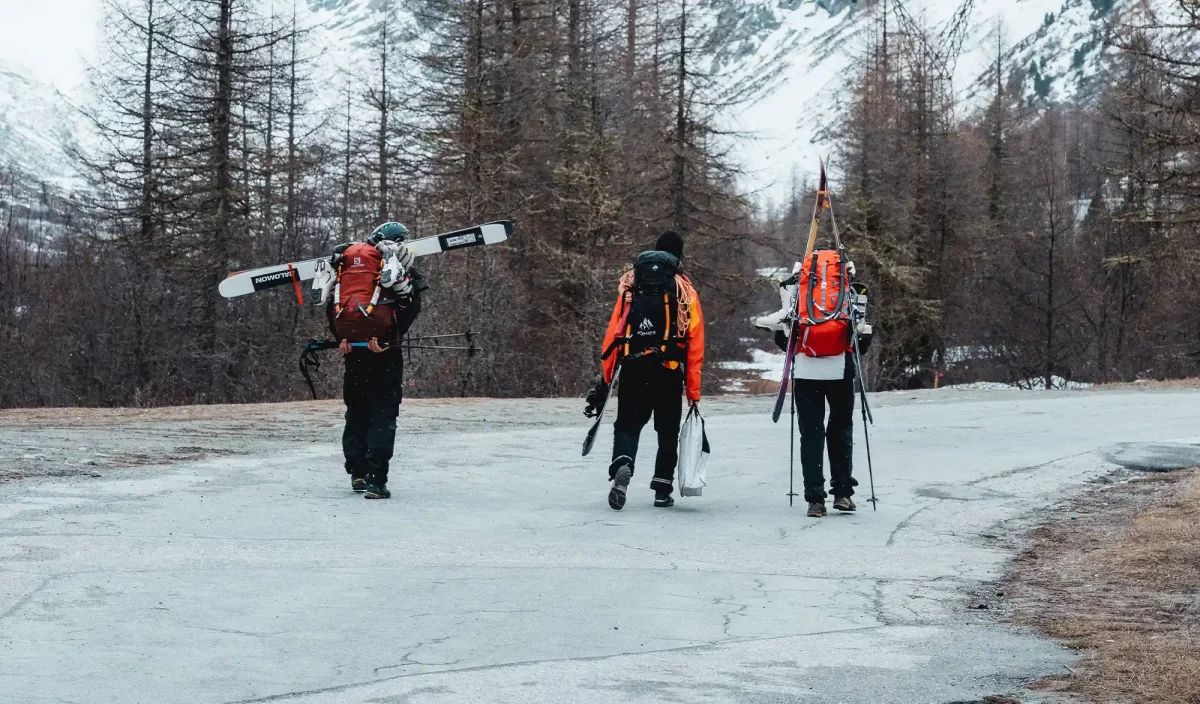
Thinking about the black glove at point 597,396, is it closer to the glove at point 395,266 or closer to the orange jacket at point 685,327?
the orange jacket at point 685,327

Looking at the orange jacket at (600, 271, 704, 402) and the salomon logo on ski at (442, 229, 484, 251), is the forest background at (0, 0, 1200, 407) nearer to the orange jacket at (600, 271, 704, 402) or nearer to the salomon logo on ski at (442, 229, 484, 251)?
the salomon logo on ski at (442, 229, 484, 251)

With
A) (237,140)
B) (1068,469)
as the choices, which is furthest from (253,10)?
(1068,469)

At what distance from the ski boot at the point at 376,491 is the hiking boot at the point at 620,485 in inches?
65.5

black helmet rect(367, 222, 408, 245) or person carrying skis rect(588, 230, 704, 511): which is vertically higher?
black helmet rect(367, 222, 408, 245)

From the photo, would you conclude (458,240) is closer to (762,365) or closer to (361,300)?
(361,300)

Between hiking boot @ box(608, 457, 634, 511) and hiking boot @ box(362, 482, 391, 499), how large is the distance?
5.45ft

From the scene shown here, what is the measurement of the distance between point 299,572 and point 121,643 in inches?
65.3

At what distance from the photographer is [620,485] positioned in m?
9.73

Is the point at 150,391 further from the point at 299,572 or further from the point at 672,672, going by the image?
the point at 672,672

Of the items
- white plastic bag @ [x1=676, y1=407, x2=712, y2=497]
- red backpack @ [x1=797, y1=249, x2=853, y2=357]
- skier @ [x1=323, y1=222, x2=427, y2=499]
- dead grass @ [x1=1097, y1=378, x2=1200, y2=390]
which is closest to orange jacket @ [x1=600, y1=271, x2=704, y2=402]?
white plastic bag @ [x1=676, y1=407, x2=712, y2=497]

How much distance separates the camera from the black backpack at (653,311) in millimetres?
9711

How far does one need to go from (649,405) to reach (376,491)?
209 cm

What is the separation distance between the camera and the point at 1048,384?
37906 millimetres

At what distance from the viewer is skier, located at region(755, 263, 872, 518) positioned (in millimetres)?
9602
